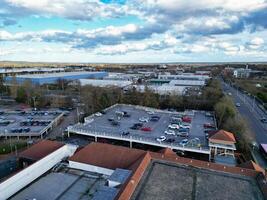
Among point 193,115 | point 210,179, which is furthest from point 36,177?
point 193,115

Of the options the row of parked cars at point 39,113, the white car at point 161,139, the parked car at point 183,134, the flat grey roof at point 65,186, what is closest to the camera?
the flat grey roof at point 65,186

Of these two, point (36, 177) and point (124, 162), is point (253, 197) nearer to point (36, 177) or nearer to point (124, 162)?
point (124, 162)

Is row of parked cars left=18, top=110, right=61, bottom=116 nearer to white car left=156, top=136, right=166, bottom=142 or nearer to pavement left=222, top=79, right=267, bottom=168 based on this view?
white car left=156, top=136, right=166, bottom=142

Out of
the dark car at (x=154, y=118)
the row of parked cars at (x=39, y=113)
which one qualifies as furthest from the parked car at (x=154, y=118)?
the row of parked cars at (x=39, y=113)

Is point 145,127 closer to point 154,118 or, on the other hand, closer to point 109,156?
point 154,118

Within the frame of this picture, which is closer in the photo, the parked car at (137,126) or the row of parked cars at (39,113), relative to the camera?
the parked car at (137,126)

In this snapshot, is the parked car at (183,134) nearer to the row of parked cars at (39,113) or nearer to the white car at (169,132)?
the white car at (169,132)
